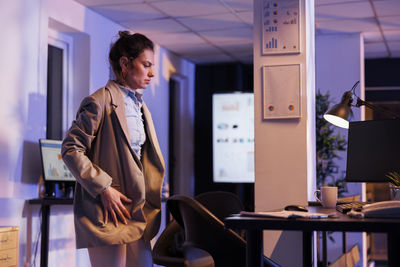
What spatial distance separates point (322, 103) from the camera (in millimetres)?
5918

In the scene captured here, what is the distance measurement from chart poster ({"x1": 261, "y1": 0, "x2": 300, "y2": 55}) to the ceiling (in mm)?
1464

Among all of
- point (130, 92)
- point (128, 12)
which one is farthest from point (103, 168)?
point (128, 12)

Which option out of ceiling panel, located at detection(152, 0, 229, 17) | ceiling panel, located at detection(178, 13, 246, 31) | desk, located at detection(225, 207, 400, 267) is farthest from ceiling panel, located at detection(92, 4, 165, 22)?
desk, located at detection(225, 207, 400, 267)

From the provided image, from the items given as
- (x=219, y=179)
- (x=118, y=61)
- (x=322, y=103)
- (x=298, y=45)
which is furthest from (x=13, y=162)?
(x=219, y=179)

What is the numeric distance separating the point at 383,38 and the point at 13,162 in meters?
4.80

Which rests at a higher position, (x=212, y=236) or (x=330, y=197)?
(x=330, y=197)

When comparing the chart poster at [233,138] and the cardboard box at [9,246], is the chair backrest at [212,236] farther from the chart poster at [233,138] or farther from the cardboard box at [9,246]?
the chart poster at [233,138]

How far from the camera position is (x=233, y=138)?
768cm

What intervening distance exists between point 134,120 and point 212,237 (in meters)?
0.63

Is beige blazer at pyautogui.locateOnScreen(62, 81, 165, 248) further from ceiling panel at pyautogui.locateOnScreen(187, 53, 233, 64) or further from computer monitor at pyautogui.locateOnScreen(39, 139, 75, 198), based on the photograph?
ceiling panel at pyautogui.locateOnScreen(187, 53, 233, 64)

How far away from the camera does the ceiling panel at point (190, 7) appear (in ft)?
17.6

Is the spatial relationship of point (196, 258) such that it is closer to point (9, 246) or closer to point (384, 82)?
point (9, 246)

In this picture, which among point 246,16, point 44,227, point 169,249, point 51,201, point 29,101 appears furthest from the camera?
point 246,16

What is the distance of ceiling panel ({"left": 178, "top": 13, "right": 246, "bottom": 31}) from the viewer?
590 cm
